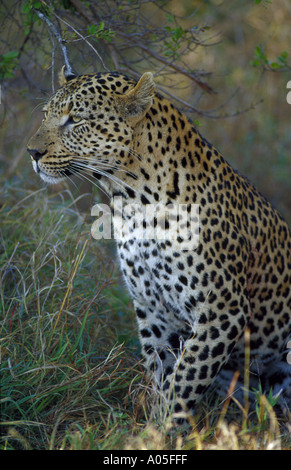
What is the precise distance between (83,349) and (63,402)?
0.85 meters

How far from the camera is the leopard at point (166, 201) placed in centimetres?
440

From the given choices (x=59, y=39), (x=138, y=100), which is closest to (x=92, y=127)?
(x=138, y=100)

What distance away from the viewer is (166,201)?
14.7 ft

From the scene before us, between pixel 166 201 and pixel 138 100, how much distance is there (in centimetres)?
71

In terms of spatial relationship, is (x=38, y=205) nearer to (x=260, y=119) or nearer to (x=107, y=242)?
(x=107, y=242)

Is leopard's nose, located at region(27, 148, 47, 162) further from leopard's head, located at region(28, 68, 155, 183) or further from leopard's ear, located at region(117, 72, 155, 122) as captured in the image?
leopard's ear, located at region(117, 72, 155, 122)

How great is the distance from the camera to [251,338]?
4996 millimetres

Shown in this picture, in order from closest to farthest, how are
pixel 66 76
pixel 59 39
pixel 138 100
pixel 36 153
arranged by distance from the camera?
pixel 138 100 → pixel 36 153 → pixel 66 76 → pixel 59 39

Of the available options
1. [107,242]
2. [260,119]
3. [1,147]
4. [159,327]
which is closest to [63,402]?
[159,327]

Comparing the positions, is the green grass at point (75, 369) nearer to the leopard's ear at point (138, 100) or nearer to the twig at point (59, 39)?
the leopard's ear at point (138, 100)

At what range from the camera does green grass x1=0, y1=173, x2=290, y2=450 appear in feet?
13.2

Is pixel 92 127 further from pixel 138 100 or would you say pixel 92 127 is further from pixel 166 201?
pixel 166 201

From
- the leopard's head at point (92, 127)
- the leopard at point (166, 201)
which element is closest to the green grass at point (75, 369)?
the leopard at point (166, 201)

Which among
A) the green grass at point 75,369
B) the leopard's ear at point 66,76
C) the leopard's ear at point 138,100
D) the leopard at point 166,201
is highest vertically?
the leopard's ear at point 66,76
